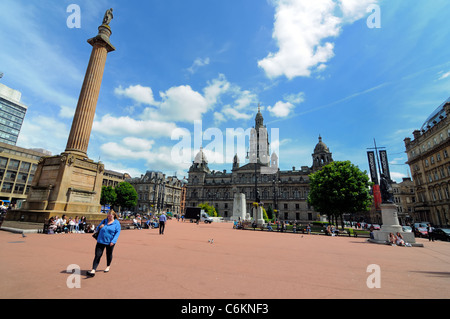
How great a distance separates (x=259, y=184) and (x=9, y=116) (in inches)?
3655

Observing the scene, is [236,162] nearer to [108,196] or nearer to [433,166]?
[108,196]

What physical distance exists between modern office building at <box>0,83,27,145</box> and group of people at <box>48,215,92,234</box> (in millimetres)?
83293

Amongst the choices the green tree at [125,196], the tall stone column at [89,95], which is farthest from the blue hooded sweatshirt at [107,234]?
the green tree at [125,196]

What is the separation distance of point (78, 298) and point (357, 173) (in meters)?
39.2

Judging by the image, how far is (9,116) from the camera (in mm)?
71000

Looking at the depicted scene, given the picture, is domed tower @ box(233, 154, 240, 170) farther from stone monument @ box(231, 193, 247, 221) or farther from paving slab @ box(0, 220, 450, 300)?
paving slab @ box(0, 220, 450, 300)

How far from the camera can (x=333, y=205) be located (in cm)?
3372

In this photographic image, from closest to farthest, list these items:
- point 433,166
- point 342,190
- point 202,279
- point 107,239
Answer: point 202,279
point 107,239
point 342,190
point 433,166

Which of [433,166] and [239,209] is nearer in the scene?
[433,166]

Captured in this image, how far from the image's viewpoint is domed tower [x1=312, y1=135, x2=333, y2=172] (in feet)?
232

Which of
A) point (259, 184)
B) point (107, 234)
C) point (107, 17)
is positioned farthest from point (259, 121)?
point (107, 234)

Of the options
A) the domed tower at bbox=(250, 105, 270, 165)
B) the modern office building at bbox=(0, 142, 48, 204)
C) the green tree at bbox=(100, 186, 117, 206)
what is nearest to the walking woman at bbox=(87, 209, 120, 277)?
the modern office building at bbox=(0, 142, 48, 204)
